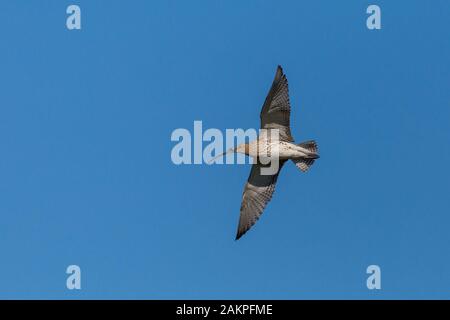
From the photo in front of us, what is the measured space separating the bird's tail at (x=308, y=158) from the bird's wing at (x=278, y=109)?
1.30 ft

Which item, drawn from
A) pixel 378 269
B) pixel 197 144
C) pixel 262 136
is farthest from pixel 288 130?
pixel 378 269

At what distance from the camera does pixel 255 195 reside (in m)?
20.4

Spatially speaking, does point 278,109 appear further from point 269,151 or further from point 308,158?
point 308,158

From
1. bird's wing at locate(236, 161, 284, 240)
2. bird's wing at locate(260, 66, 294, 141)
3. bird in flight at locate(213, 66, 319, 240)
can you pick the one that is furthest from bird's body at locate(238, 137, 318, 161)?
bird's wing at locate(236, 161, 284, 240)

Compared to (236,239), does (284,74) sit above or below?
above

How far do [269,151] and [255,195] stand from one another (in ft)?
3.46

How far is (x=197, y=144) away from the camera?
20.6 metres

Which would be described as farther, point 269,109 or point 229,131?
point 229,131

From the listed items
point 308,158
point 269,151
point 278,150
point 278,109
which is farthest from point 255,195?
point 278,109

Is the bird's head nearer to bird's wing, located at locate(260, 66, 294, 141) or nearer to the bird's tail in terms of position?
bird's wing, located at locate(260, 66, 294, 141)

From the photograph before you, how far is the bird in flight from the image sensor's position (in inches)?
766

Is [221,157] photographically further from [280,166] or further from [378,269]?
[378,269]

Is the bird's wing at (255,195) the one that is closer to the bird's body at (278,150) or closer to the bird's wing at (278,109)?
the bird's body at (278,150)
